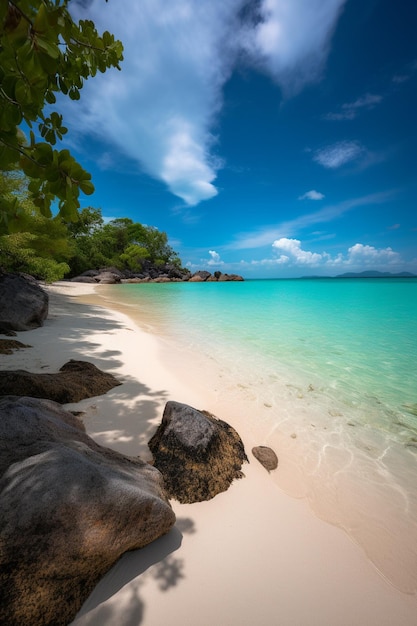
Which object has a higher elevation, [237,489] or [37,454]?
[37,454]

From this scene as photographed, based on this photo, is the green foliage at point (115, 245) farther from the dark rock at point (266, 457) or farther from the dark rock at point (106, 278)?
the dark rock at point (266, 457)

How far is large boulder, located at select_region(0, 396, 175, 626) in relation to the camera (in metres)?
1.35

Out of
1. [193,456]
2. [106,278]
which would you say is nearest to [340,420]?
[193,456]

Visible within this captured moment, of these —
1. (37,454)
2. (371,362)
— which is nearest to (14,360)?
(37,454)

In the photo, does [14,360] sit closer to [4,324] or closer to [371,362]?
[4,324]

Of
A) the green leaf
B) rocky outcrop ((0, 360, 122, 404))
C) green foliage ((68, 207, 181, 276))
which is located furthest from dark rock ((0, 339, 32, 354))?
green foliage ((68, 207, 181, 276))

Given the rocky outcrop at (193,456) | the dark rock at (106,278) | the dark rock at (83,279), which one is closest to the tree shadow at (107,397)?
the rocky outcrop at (193,456)

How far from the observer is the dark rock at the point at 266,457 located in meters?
3.15

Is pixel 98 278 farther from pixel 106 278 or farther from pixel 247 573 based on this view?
pixel 247 573

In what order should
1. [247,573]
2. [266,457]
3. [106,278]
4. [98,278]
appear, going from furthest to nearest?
[106,278] < [98,278] < [266,457] < [247,573]

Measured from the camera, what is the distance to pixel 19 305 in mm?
7781

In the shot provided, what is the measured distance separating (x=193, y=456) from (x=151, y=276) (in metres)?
62.2

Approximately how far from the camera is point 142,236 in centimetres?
6631

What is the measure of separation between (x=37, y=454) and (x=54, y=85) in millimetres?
2397
